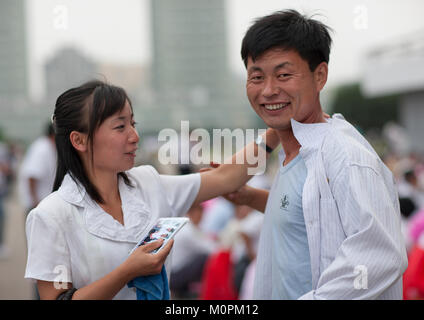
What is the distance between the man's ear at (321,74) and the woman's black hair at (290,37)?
0.05 feet

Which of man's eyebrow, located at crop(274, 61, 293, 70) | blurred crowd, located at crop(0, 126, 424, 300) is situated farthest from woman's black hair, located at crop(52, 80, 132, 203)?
blurred crowd, located at crop(0, 126, 424, 300)

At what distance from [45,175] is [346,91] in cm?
5284

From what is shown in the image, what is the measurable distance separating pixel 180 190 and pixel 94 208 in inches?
17.2

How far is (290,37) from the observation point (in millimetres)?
1789

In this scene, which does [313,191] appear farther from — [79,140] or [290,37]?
[79,140]

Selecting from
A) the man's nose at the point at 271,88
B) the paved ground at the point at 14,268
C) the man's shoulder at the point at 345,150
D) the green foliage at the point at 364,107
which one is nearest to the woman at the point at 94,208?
the man's nose at the point at 271,88

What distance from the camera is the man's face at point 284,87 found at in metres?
1.80

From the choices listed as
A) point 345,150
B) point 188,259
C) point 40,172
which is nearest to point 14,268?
point 40,172

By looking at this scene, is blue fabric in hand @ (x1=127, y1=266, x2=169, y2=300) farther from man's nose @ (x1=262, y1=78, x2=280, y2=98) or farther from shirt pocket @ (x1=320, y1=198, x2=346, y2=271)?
man's nose @ (x1=262, y1=78, x2=280, y2=98)

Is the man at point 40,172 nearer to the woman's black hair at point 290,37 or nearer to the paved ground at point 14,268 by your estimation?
the paved ground at point 14,268

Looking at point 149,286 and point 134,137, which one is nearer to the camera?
point 149,286

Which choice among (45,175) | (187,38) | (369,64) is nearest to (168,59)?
(187,38)

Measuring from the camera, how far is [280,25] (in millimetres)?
1811

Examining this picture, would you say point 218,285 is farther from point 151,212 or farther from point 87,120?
point 87,120
